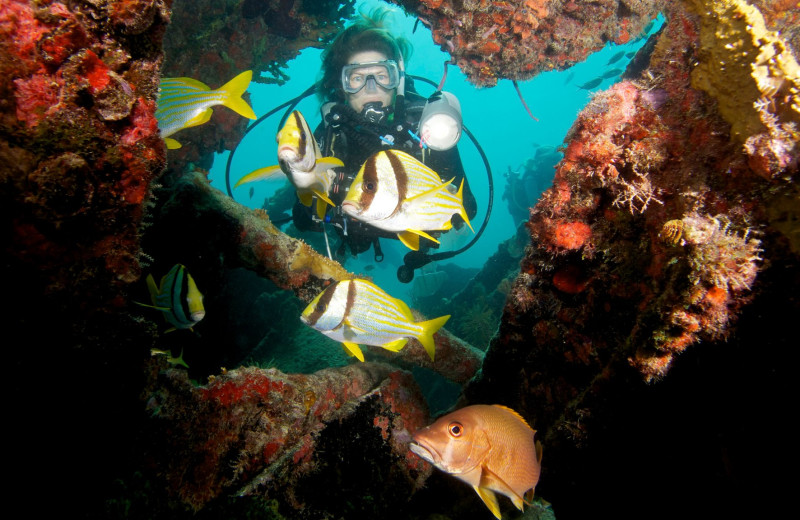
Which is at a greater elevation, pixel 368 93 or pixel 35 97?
pixel 368 93

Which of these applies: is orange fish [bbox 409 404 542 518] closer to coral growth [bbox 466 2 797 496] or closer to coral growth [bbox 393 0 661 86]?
coral growth [bbox 466 2 797 496]

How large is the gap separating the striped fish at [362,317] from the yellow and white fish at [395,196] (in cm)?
62

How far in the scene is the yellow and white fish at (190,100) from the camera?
224 centimetres

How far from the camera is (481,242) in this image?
90.4 metres

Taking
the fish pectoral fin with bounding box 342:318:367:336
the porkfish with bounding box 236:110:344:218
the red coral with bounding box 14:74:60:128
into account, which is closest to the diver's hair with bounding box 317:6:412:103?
the porkfish with bounding box 236:110:344:218

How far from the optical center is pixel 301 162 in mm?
2062

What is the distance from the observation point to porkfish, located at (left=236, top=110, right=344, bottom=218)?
77.6 inches

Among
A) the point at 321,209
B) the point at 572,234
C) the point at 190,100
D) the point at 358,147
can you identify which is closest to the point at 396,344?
the point at 321,209

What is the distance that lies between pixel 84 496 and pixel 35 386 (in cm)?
71

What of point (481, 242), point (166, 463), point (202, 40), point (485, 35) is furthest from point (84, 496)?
point (481, 242)

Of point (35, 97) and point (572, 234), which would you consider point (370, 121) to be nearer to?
point (572, 234)

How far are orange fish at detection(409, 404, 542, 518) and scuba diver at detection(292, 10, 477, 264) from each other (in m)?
2.54

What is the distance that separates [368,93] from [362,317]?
16.1 ft

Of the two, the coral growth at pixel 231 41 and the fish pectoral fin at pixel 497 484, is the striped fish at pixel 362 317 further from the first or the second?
the coral growth at pixel 231 41
